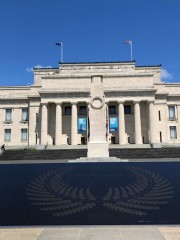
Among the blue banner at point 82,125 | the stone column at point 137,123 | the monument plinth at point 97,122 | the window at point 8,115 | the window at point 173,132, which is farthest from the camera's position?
the window at point 8,115

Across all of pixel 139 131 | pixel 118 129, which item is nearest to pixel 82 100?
pixel 118 129

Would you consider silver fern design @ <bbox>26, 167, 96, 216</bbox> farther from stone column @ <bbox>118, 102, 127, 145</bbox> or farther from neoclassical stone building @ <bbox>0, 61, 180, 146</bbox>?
stone column @ <bbox>118, 102, 127, 145</bbox>

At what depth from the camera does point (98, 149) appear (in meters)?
24.7

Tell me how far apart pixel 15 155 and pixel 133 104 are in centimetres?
3073

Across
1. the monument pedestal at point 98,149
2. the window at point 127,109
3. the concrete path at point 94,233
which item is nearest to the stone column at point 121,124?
the window at point 127,109

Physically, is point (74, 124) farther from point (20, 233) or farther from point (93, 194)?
point (20, 233)

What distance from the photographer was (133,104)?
204 feet

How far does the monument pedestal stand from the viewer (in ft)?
80.5

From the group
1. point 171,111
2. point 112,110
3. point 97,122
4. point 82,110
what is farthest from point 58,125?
point 97,122

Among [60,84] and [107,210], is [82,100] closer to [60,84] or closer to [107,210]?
[60,84]

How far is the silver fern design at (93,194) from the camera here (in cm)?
914

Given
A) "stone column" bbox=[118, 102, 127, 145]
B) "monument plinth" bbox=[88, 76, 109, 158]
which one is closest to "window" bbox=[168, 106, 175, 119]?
"stone column" bbox=[118, 102, 127, 145]

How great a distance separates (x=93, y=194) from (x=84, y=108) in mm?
53848

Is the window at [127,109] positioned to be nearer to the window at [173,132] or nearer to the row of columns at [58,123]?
the window at [173,132]
